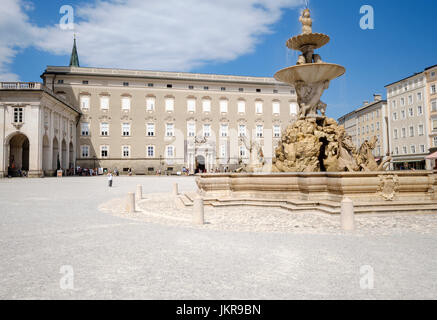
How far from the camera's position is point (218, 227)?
770 cm

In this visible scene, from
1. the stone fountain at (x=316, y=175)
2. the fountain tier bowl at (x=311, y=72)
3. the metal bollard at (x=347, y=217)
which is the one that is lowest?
the metal bollard at (x=347, y=217)

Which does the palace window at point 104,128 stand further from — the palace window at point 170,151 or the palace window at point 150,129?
the palace window at point 170,151

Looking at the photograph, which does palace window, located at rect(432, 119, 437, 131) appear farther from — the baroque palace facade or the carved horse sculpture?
the carved horse sculpture

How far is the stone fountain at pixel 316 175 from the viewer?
9.71 m

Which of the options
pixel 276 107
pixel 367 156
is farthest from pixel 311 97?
pixel 276 107

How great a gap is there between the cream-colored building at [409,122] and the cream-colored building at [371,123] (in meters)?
1.93

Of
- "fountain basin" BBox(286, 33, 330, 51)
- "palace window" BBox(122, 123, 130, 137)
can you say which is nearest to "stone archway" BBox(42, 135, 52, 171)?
"palace window" BBox(122, 123, 130, 137)

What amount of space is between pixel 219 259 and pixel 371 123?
6355 centimetres

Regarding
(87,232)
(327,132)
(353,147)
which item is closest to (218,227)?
(87,232)

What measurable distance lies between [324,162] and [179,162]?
43.0 metres

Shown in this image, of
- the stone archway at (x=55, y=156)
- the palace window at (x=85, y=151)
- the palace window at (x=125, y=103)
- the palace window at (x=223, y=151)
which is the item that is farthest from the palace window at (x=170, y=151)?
the stone archway at (x=55, y=156)

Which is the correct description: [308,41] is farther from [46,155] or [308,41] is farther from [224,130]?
Result: [224,130]

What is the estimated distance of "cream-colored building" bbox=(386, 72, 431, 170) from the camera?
46.9 m
